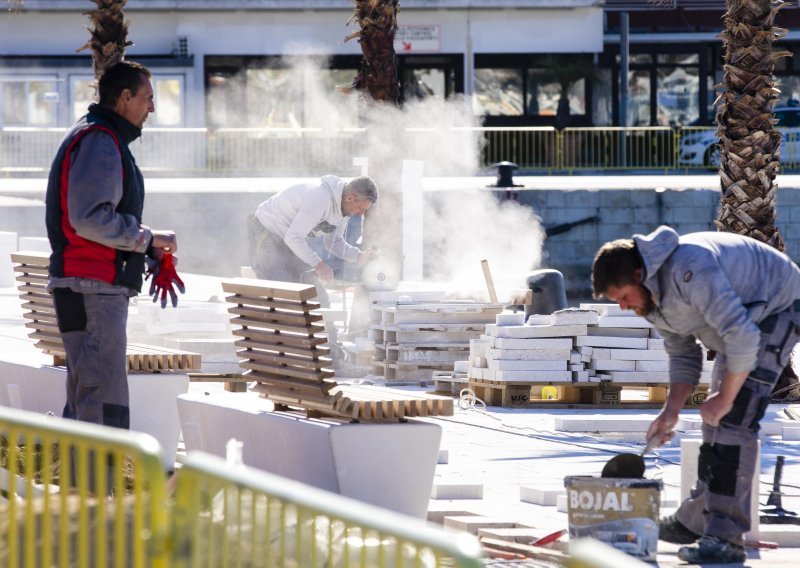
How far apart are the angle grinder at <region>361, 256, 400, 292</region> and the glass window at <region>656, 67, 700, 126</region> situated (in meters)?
27.2

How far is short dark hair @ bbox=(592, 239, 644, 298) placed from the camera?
18.2ft

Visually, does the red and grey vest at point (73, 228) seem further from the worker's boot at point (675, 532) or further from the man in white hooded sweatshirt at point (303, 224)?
the man in white hooded sweatshirt at point (303, 224)

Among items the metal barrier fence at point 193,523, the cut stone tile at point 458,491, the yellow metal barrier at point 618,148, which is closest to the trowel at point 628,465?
the cut stone tile at point 458,491

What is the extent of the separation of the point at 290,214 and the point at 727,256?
6101 millimetres

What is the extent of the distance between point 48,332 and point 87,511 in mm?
4632

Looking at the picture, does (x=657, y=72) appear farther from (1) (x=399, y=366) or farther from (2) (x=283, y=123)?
(1) (x=399, y=366)

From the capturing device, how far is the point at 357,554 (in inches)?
143

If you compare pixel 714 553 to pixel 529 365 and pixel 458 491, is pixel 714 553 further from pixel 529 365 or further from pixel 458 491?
pixel 529 365

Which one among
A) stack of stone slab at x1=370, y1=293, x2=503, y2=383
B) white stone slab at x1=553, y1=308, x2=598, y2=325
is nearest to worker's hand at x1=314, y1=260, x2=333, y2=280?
stack of stone slab at x1=370, y1=293, x2=503, y2=383

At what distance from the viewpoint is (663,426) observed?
601 cm

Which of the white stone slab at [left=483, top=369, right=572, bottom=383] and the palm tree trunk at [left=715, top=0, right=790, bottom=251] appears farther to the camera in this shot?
the palm tree trunk at [left=715, top=0, right=790, bottom=251]

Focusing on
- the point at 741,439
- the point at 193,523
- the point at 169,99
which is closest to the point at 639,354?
the point at 741,439

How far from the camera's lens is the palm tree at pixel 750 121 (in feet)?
39.9

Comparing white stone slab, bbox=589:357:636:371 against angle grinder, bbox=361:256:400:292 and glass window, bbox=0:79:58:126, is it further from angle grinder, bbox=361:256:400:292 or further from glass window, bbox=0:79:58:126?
glass window, bbox=0:79:58:126
